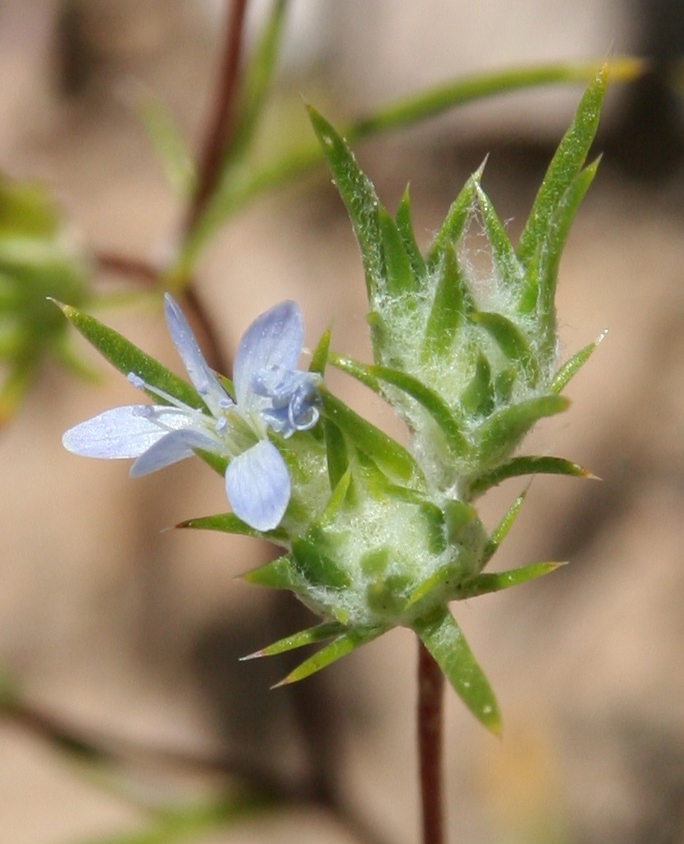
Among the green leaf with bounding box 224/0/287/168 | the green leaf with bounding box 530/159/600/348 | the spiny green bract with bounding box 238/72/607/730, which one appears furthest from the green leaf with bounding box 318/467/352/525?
the green leaf with bounding box 224/0/287/168

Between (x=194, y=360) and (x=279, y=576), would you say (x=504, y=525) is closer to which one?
(x=279, y=576)

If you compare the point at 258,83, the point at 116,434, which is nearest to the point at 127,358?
the point at 116,434

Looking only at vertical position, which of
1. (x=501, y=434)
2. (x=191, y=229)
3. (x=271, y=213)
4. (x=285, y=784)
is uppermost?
(x=271, y=213)

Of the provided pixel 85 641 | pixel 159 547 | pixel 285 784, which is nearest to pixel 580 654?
pixel 285 784

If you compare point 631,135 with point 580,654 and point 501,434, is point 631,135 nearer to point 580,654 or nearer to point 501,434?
point 580,654

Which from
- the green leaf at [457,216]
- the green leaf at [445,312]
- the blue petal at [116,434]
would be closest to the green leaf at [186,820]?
the blue petal at [116,434]
